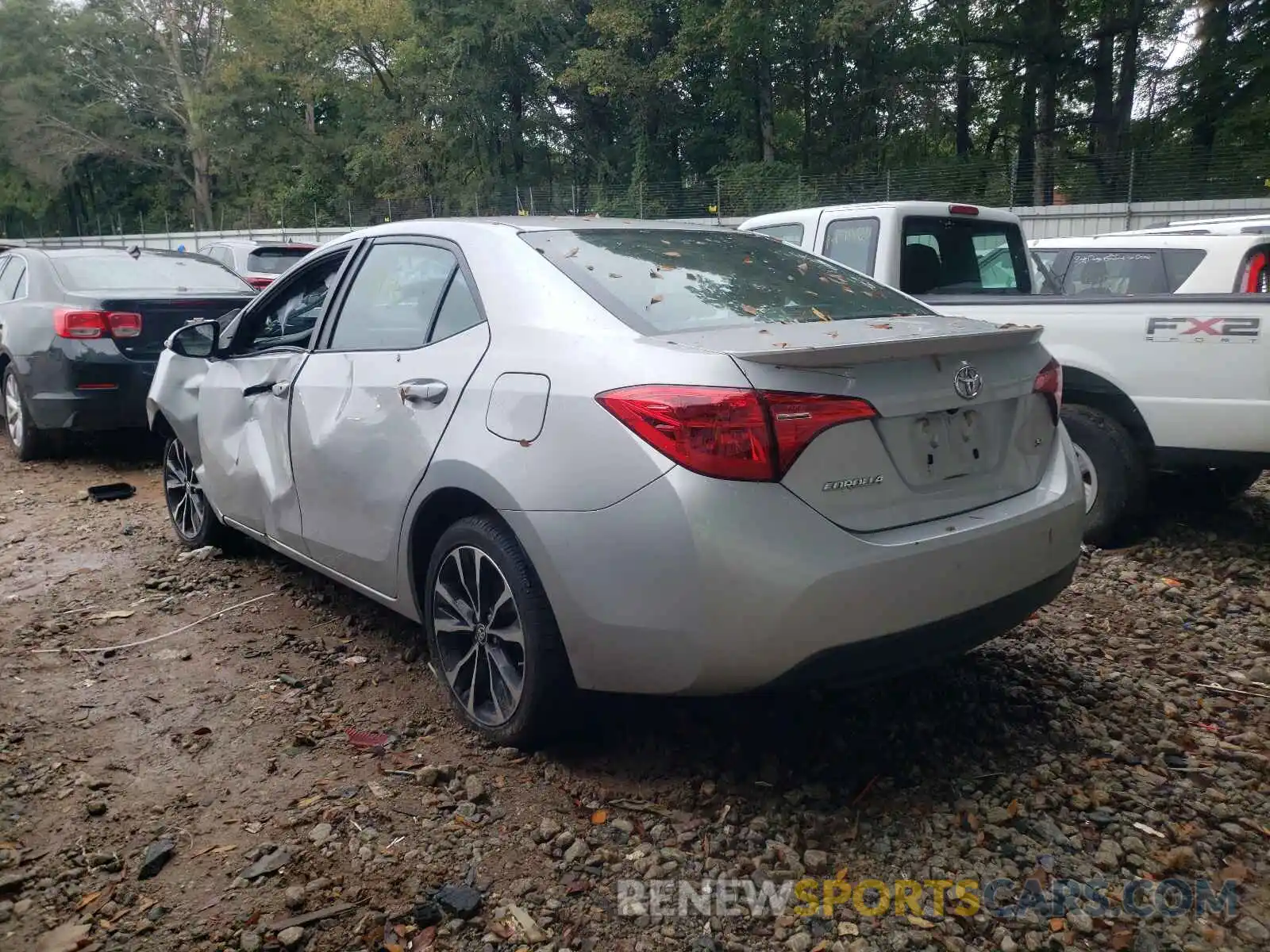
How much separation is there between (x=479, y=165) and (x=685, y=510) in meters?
33.8

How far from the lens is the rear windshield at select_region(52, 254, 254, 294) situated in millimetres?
7602

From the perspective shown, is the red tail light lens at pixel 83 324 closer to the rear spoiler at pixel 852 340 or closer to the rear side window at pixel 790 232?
the rear side window at pixel 790 232

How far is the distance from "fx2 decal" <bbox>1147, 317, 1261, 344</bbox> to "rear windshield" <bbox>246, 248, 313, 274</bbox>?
12.7 metres

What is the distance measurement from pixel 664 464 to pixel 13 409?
7.18m

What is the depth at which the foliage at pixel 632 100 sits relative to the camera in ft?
77.3

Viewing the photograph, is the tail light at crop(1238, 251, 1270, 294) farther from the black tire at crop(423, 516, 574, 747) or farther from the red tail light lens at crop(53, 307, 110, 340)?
the red tail light lens at crop(53, 307, 110, 340)

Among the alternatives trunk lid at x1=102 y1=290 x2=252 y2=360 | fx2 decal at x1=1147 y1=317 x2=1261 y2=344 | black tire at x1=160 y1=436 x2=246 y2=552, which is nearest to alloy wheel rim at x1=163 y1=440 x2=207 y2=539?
black tire at x1=160 y1=436 x2=246 y2=552

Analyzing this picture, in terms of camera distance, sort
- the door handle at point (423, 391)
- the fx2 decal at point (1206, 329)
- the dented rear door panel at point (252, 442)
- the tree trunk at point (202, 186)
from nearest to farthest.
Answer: the door handle at point (423, 391) → the dented rear door panel at point (252, 442) → the fx2 decal at point (1206, 329) → the tree trunk at point (202, 186)

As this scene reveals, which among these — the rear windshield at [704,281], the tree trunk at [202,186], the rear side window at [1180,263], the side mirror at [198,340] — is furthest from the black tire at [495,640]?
the tree trunk at [202,186]

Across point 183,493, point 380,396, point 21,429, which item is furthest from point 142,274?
point 380,396

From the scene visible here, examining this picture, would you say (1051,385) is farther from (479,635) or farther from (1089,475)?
(1089,475)

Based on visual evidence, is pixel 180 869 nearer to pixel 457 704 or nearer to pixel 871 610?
pixel 457 704

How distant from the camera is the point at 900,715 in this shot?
3289 millimetres

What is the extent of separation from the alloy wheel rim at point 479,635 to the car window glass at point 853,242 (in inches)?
149
